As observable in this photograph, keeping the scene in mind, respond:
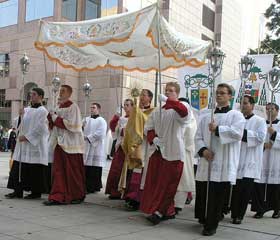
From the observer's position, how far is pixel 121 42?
7.16m

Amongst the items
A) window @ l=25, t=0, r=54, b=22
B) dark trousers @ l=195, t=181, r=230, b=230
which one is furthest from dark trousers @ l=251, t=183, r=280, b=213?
window @ l=25, t=0, r=54, b=22

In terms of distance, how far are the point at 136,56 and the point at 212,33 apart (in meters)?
34.3

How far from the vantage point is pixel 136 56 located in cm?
910

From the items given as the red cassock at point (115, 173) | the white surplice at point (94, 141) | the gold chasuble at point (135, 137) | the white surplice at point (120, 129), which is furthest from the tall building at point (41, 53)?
the gold chasuble at point (135, 137)

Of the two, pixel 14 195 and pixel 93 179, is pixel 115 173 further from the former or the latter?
pixel 14 195

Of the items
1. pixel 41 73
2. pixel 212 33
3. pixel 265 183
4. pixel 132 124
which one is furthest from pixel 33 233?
pixel 212 33

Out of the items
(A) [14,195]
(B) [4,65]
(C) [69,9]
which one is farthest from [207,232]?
(B) [4,65]

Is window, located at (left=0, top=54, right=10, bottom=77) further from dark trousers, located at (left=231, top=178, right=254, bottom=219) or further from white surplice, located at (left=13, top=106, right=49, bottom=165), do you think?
dark trousers, located at (left=231, top=178, right=254, bottom=219)

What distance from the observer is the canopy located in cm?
693

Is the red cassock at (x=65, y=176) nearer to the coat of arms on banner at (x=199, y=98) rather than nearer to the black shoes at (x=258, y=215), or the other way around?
the black shoes at (x=258, y=215)

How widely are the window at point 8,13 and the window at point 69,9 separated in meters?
4.44

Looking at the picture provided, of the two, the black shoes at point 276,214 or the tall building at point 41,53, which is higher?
the tall building at point 41,53

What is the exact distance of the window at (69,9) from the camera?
32.0 meters

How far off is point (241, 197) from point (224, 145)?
1134 millimetres
